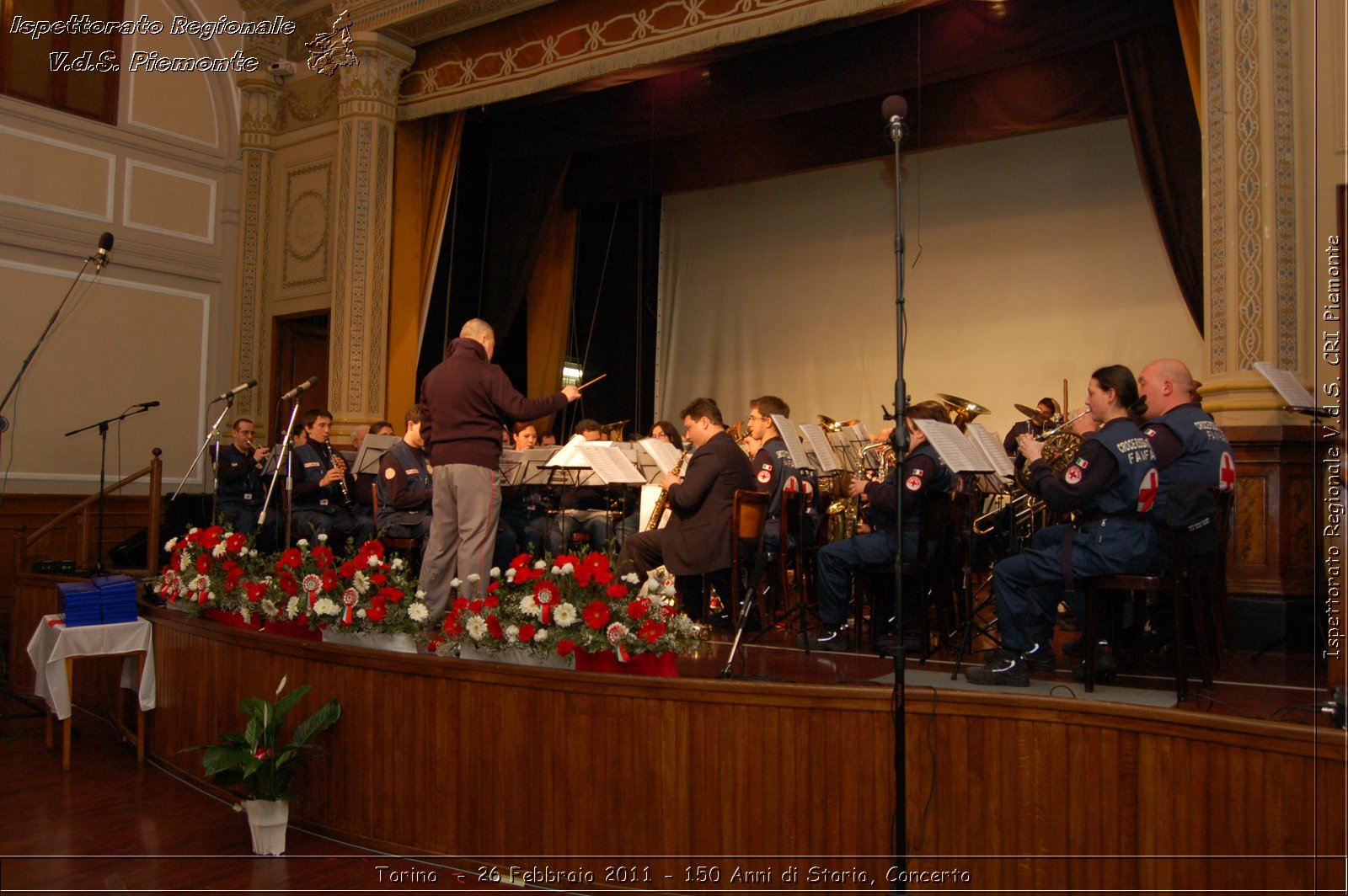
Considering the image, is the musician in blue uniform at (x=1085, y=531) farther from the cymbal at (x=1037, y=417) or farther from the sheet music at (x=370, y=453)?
the sheet music at (x=370, y=453)

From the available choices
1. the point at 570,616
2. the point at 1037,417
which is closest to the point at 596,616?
the point at 570,616

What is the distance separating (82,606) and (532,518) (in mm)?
3200

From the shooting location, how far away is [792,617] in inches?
263

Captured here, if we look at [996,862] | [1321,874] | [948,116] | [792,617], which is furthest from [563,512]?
[1321,874]

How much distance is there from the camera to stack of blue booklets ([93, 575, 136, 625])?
5.41m

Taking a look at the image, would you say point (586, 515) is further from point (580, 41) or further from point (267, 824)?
point (267, 824)

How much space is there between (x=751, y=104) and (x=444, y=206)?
332 cm

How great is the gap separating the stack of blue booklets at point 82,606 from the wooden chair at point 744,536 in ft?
10.7

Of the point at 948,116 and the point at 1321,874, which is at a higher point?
the point at 948,116

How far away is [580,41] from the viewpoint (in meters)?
8.91

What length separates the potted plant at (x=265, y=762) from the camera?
4031 mm

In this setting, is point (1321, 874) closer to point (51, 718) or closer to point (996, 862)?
point (996, 862)

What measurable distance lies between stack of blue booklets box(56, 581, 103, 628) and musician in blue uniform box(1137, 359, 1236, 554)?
16.4ft

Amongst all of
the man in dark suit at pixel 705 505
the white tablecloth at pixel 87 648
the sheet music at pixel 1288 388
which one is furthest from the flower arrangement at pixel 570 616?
the sheet music at pixel 1288 388
